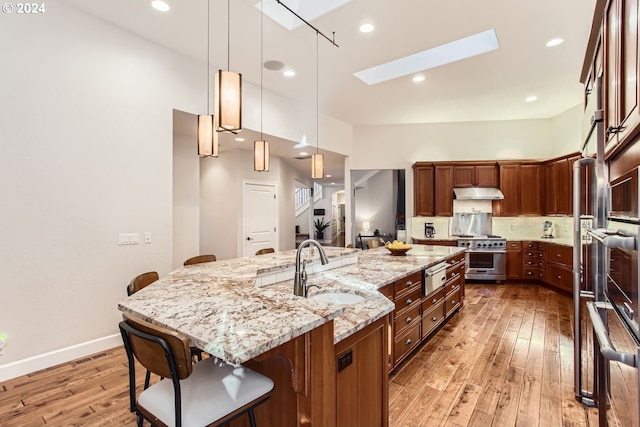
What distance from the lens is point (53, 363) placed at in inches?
111

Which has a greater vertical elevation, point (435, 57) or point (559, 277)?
point (435, 57)

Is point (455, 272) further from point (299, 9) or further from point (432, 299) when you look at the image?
point (299, 9)

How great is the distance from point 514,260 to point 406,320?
4.34 m

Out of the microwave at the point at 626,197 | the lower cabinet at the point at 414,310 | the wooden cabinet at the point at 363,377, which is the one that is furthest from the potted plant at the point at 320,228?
the microwave at the point at 626,197

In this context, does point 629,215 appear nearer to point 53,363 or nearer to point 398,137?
point 53,363

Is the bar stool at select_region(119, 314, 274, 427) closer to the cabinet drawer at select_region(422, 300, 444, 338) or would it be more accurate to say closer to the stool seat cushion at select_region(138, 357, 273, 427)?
the stool seat cushion at select_region(138, 357, 273, 427)

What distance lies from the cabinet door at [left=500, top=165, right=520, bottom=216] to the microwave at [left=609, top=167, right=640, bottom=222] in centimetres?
524

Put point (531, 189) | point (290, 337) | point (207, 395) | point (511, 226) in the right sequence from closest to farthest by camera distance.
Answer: point (290, 337) < point (207, 395) < point (531, 189) < point (511, 226)

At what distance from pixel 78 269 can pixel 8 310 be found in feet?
1.81

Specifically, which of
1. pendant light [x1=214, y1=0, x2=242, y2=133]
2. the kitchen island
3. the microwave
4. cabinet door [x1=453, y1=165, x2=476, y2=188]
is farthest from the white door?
the microwave

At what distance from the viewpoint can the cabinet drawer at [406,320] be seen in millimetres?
2512

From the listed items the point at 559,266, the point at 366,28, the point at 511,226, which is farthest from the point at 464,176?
the point at 366,28

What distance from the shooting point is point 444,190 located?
20.8ft

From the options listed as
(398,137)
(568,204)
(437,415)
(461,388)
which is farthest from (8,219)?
(568,204)
